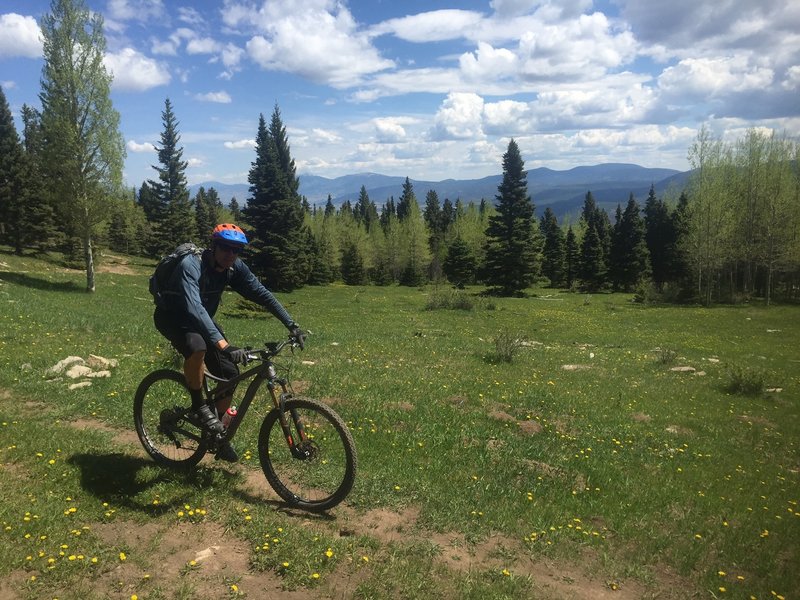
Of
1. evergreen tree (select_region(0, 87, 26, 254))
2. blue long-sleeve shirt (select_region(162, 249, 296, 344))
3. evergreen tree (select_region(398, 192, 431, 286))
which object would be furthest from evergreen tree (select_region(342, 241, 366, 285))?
blue long-sleeve shirt (select_region(162, 249, 296, 344))

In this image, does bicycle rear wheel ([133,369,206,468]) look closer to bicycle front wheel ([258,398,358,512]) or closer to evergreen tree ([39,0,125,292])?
bicycle front wheel ([258,398,358,512])

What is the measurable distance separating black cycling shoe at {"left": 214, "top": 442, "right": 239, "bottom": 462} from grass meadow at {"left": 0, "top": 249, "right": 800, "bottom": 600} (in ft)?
0.80

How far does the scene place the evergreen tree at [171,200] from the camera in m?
67.3

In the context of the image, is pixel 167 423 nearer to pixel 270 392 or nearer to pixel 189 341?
pixel 189 341

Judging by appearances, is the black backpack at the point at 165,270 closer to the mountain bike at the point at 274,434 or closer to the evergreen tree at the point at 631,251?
the mountain bike at the point at 274,434

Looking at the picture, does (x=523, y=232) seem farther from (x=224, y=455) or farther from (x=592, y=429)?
(x=224, y=455)

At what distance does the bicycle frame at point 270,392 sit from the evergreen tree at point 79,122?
3287 cm

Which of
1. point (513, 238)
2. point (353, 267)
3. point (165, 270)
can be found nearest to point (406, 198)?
point (353, 267)

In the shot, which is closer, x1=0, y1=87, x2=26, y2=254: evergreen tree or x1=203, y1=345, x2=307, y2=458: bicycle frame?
x1=203, y1=345, x2=307, y2=458: bicycle frame

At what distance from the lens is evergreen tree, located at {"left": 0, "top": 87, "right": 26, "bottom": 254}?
156 ft

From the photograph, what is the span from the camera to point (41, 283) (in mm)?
31812

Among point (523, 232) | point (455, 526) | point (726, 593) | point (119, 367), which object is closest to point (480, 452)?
point (455, 526)

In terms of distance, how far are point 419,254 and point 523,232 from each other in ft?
95.3

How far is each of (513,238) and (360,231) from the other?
39797 millimetres
